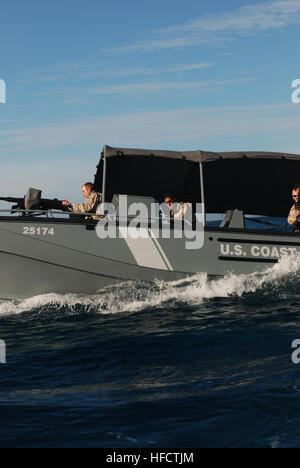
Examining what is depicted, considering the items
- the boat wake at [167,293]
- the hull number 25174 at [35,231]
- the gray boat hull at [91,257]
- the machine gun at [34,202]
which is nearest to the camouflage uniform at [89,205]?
the machine gun at [34,202]

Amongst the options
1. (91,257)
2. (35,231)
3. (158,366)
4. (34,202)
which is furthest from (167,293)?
(158,366)

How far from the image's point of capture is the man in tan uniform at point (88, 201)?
10133mm

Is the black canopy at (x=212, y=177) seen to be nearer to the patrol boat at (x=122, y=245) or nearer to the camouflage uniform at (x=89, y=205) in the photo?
the patrol boat at (x=122, y=245)

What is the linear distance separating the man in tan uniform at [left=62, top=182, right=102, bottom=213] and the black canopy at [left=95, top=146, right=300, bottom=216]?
0.50 meters

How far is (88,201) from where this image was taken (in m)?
10.2

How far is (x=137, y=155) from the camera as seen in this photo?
31.7 ft

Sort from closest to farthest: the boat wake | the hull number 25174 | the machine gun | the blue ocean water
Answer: the blue ocean water
the hull number 25174
the boat wake
the machine gun

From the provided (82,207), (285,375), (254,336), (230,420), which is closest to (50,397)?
(230,420)

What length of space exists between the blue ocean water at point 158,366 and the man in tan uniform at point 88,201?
5.18ft

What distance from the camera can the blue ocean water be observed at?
4523mm

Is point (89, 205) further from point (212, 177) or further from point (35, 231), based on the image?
point (212, 177)

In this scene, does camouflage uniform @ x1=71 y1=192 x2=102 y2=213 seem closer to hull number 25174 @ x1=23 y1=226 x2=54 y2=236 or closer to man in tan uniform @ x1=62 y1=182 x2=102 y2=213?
man in tan uniform @ x1=62 y1=182 x2=102 y2=213

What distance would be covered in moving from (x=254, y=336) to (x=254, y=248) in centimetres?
271

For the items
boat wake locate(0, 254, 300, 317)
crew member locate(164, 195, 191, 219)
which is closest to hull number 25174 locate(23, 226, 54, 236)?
boat wake locate(0, 254, 300, 317)
